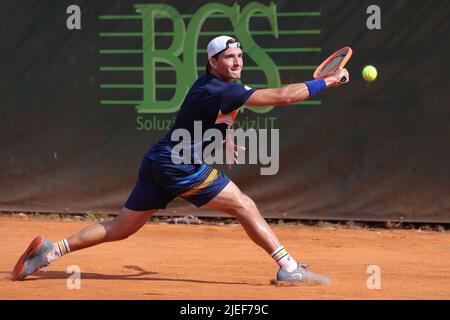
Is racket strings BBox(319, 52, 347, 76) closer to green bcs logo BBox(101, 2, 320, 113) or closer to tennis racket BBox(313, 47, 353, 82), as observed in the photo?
tennis racket BBox(313, 47, 353, 82)

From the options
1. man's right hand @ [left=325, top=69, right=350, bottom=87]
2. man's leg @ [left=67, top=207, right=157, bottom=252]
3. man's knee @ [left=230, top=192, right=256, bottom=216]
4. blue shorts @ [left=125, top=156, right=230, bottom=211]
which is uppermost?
man's right hand @ [left=325, top=69, right=350, bottom=87]

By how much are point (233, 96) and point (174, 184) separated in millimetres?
703

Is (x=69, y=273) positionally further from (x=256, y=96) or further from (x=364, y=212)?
(x=364, y=212)

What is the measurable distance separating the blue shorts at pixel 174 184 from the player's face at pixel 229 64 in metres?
0.59

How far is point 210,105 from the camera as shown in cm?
545

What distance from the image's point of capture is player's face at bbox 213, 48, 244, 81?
554 centimetres

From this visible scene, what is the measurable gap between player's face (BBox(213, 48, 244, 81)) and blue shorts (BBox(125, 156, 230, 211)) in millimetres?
595

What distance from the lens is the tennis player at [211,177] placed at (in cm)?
539

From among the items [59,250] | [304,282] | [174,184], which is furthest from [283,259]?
[59,250]

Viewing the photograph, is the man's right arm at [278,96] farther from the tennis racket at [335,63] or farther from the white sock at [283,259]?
the white sock at [283,259]

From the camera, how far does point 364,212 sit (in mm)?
8398

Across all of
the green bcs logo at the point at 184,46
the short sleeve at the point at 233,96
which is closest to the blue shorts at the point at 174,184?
the short sleeve at the point at 233,96

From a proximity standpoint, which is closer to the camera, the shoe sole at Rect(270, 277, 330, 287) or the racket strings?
the shoe sole at Rect(270, 277, 330, 287)

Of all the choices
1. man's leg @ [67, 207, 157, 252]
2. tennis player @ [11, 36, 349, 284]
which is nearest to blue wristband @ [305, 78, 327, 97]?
tennis player @ [11, 36, 349, 284]
